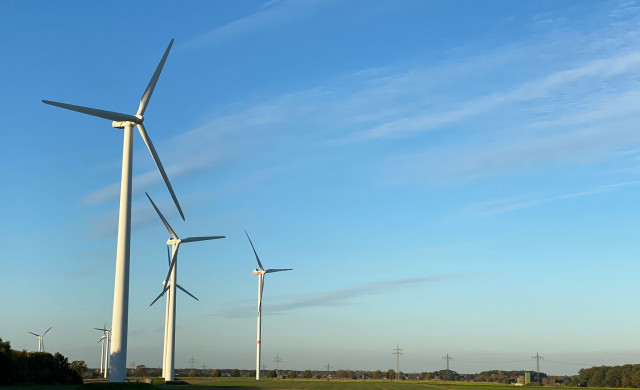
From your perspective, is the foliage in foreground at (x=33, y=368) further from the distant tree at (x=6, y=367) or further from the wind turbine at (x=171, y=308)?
the wind turbine at (x=171, y=308)

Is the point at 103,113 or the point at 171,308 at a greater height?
the point at 103,113

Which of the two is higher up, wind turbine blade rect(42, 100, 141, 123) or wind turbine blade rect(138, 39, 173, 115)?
wind turbine blade rect(138, 39, 173, 115)

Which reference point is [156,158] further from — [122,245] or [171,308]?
[171,308]

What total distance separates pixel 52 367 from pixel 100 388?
49.1 meters

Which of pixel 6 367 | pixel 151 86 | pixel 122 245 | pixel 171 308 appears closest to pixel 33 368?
pixel 6 367

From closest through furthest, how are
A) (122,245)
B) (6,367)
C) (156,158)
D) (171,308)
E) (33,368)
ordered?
(122,245)
(156,158)
(6,367)
(33,368)
(171,308)

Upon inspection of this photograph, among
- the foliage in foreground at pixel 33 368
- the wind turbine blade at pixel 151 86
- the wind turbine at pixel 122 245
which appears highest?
the wind turbine blade at pixel 151 86

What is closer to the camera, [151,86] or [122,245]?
[122,245]

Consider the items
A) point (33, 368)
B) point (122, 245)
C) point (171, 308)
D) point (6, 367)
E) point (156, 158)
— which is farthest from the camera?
point (171, 308)

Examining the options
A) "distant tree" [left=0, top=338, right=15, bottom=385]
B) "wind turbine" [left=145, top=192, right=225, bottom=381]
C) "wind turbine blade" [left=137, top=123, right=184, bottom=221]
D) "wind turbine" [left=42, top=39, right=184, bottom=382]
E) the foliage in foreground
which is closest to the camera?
"wind turbine" [left=42, top=39, right=184, bottom=382]

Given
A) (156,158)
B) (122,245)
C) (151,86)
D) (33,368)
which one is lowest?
(33,368)

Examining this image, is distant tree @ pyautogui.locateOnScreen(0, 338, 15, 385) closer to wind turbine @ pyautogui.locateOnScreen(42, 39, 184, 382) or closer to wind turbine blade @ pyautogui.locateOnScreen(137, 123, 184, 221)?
wind turbine @ pyautogui.locateOnScreen(42, 39, 184, 382)

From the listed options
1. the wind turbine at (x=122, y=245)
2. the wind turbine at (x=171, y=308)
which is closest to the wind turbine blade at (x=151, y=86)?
the wind turbine at (x=122, y=245)

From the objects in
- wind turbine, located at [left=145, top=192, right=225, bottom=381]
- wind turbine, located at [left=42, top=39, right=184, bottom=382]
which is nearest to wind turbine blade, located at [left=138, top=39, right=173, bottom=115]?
wind turbine, located at [left=42, top=39, right=184, bottom=382]
